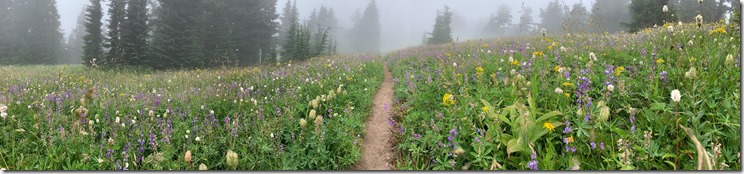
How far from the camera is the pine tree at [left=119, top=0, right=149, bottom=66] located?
19.1m

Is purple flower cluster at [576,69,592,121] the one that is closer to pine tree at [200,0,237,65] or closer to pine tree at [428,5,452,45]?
pine tree at [200,0,237,65]

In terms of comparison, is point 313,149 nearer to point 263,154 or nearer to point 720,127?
point 263,154

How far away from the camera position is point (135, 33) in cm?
1938

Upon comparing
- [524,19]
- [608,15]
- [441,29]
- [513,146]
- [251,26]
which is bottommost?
[513,146]

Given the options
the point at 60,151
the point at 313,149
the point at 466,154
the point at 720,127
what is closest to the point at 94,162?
the point at 60,151

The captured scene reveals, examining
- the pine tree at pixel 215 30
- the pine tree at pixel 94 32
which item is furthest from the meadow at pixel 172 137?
the pine tree at pixel 94 32

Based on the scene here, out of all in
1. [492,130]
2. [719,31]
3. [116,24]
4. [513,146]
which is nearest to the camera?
[513,146]

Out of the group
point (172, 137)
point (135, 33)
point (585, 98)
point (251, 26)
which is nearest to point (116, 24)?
point (135, 33)

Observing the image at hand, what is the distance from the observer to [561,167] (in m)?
2.29

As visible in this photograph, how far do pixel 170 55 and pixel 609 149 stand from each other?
22.9m

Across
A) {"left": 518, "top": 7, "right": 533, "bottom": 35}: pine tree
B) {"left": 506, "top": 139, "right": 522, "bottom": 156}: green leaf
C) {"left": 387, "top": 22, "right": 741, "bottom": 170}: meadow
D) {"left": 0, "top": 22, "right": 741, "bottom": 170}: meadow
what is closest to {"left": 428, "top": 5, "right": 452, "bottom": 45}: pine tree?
{"left": 518, "top": 7, "right": 533, "bottom": 35}: pine tree

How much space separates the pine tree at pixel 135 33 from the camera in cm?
1912

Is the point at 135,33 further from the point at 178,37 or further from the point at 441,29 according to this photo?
the point at 441,29

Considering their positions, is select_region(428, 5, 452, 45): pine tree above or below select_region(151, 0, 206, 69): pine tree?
Answer: above
